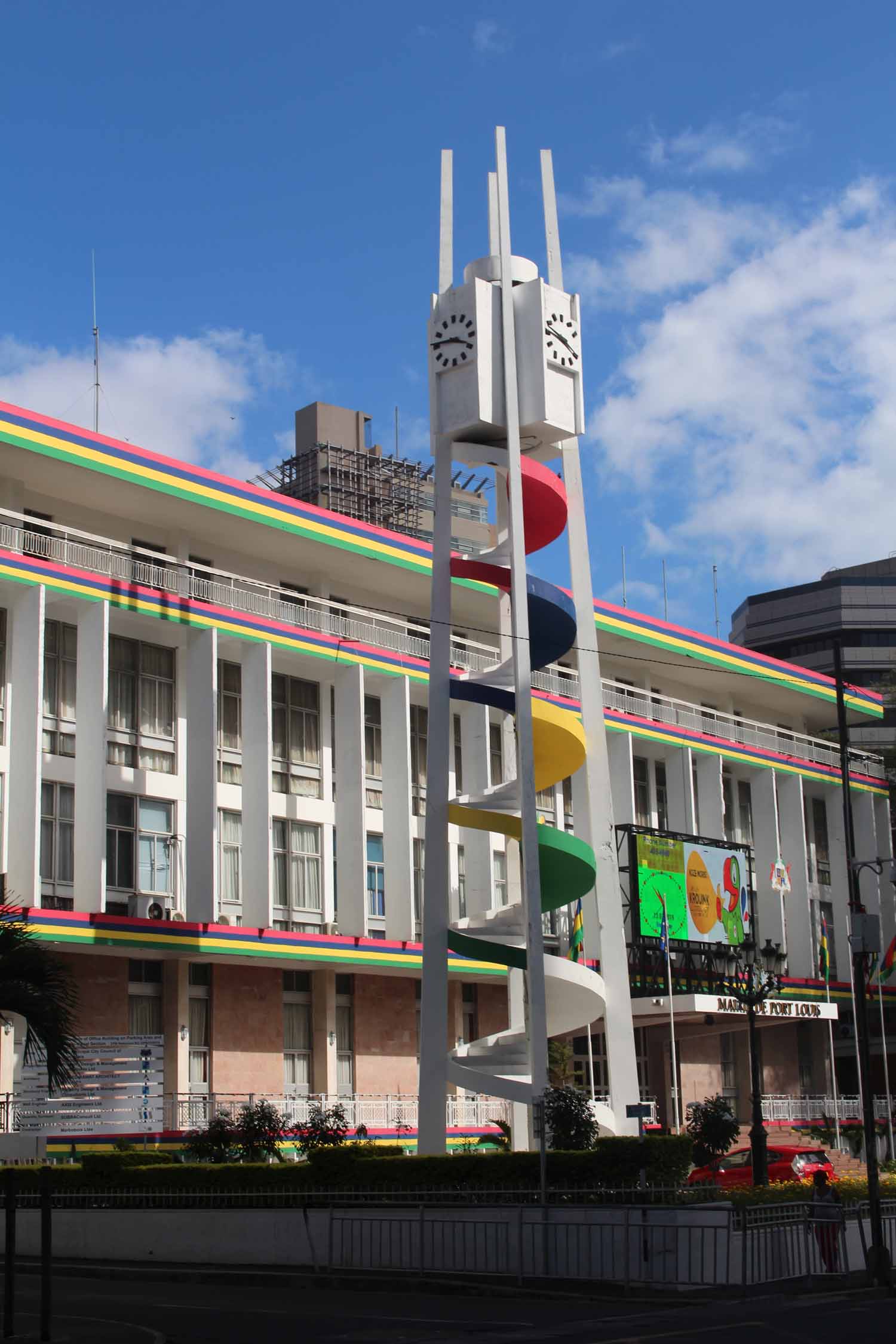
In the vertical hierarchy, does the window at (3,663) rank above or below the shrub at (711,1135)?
above

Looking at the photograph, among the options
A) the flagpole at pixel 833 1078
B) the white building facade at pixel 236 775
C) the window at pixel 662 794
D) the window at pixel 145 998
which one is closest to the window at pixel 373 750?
the white building facade at pixel 236 775

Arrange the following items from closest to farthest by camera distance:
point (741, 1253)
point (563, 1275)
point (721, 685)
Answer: point (741, 1253)
point (563, 1275)
point (721, 685)

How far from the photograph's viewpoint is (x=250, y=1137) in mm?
31078

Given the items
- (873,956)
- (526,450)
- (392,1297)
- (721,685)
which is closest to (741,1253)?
(392,1297)

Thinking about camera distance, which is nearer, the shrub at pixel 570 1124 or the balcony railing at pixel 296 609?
the shrub at pixel 570 1124

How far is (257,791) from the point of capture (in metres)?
41.6

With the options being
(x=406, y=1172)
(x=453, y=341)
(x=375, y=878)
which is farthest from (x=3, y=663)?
(x=406, y=1172)

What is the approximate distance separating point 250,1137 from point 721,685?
1478 inches

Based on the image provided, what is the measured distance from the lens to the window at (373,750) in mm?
47031

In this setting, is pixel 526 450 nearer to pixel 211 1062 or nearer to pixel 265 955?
pixel 265 955

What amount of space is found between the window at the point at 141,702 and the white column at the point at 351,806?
491 centimetres

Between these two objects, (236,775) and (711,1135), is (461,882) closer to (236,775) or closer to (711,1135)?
(236,775)

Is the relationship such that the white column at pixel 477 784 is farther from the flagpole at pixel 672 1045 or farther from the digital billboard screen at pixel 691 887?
the digital billboard screen at pixel 691 887

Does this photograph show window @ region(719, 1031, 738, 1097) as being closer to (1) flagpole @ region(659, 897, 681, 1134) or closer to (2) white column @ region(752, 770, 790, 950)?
(1) flagpole @ region(659, 897, 681, 1134)
